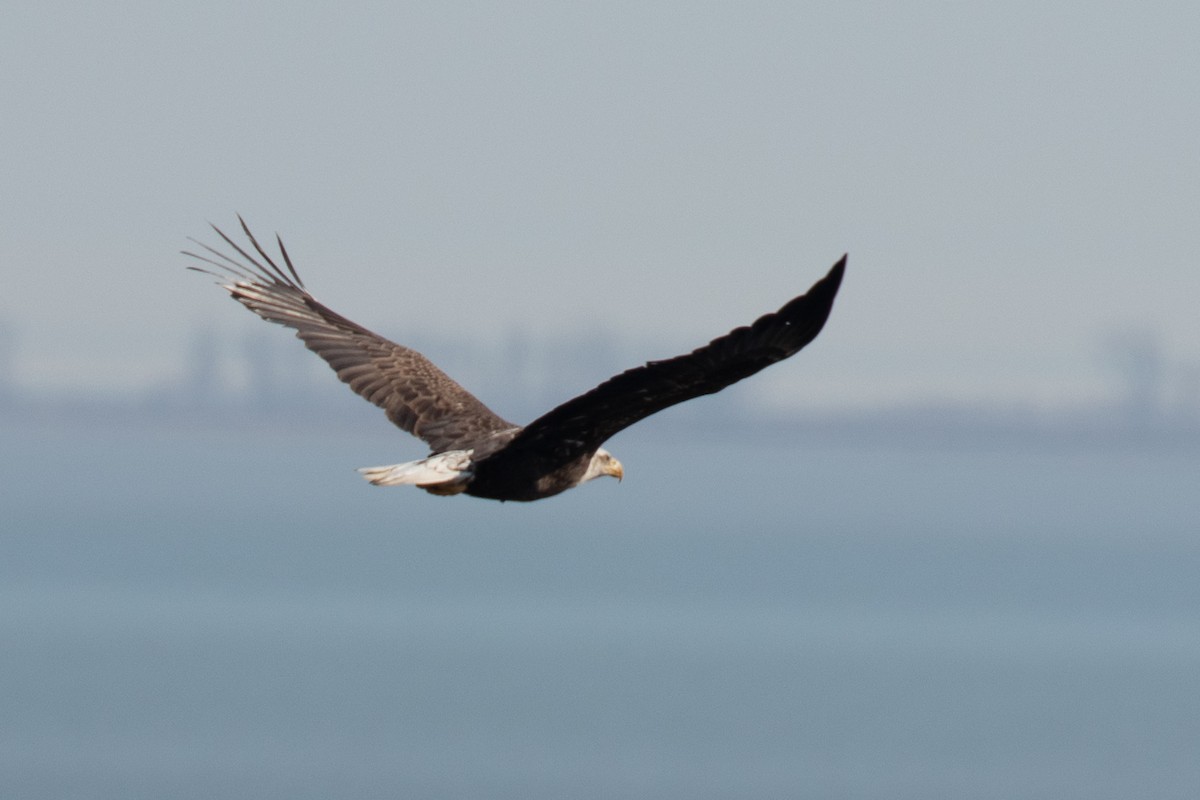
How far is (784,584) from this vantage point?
161875 millimetres

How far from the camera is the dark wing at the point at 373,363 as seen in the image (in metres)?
14.3

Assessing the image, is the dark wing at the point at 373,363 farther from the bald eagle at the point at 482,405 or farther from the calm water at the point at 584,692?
the calm water at the point at 584,692

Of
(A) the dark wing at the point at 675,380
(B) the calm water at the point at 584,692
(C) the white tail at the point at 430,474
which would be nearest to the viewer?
(A) the dark wing at the point at 675,380

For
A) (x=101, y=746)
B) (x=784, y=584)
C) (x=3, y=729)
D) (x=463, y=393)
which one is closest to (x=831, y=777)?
(x=101, y=746)

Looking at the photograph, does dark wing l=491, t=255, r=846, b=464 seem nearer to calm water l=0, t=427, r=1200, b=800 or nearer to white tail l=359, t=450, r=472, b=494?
white tail l=359, t=450, r=472, b=494

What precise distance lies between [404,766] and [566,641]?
143ft

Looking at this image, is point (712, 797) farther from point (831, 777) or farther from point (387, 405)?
point (387, 405)

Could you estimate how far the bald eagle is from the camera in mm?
10828

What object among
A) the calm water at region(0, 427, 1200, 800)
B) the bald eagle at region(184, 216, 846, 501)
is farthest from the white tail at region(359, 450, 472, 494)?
the calm water at region(0, 427, 1200, 800)

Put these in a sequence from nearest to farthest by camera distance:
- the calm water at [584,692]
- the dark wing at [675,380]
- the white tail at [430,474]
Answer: the dark wing at [675,380], the white tail at [430,474], the calm water at [584,692]

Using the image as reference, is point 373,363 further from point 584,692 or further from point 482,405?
point 584,692

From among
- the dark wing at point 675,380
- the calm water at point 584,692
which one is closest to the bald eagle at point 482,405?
the dark wing at point 675,380

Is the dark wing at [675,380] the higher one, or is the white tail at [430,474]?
the dark wing at [675,380]

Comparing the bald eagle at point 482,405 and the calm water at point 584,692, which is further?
the calm water at point 584,692
